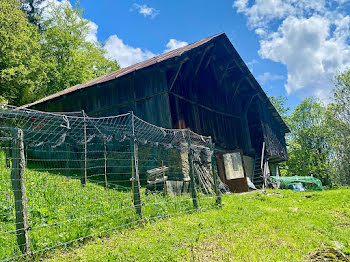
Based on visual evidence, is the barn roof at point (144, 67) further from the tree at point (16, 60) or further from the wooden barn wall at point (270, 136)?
the tree at point (16, 60)

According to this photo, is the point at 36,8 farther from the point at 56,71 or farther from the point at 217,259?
the point at 217,259

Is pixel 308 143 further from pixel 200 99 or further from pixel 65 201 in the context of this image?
pixel 65 201

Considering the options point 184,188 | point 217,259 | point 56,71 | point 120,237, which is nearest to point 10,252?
point 120,237

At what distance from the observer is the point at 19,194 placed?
13.6 feet

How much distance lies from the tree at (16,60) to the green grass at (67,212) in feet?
43.9

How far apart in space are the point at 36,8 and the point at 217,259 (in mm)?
31215

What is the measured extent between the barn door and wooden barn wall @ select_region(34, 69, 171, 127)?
3578 mm

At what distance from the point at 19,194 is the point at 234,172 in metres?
10.4

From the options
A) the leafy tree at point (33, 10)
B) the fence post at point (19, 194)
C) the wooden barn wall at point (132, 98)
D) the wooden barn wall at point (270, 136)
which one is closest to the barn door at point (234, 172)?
the wooden barn wall at point (132, 98)

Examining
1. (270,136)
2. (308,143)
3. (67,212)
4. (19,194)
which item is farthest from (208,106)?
(308,143)

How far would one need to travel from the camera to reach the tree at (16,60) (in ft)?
62.3

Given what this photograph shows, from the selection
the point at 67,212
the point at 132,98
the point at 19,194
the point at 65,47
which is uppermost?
the point at 65,47

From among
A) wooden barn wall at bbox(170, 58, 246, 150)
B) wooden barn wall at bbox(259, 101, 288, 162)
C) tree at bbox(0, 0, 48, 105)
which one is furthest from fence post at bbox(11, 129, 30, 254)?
wooden barn wall at bbox(259, 101, 288, 162)

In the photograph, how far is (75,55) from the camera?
26.5 m
